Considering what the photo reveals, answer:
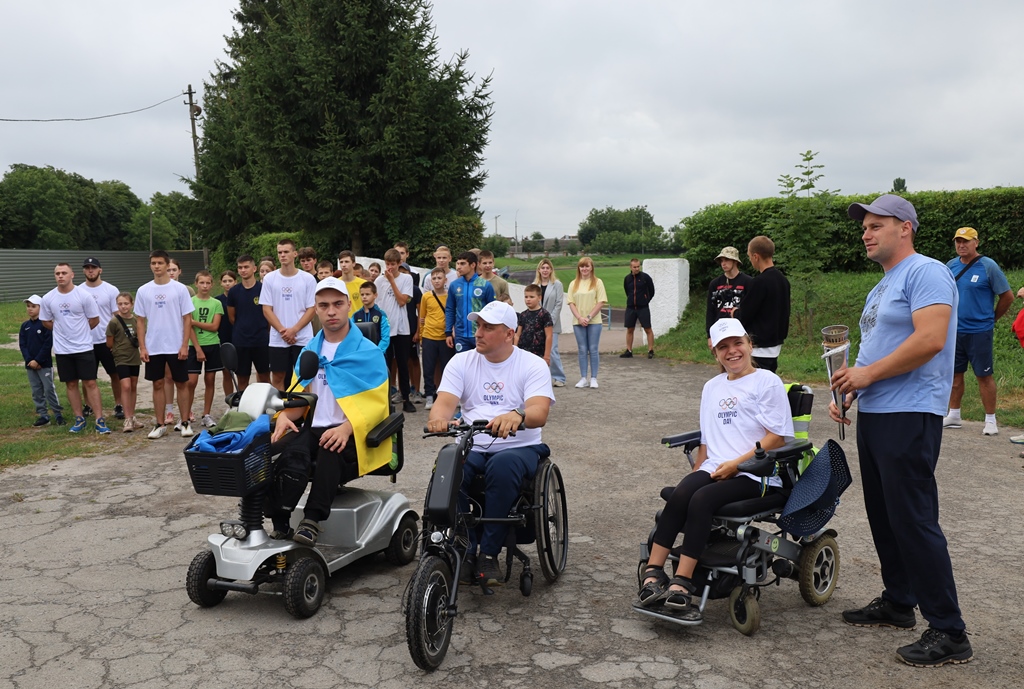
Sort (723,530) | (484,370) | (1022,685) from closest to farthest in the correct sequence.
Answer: (1022,685)
(723,530)
(484,370)

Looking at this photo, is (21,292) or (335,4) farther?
(21,292)

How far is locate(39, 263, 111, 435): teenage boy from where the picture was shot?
952 centimetres

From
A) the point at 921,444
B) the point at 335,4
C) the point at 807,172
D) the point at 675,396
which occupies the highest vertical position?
the point at 335,4

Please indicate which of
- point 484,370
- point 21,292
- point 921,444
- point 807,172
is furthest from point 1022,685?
point 21,292

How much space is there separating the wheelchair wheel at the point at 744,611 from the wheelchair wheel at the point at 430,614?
1.42 m

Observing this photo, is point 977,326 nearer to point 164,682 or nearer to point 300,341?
point 300,341

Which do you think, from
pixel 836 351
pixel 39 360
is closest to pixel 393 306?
pixel 39 360

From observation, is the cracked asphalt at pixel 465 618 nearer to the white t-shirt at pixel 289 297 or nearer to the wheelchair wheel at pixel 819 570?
the wheelchair wheel at pixel 819 570

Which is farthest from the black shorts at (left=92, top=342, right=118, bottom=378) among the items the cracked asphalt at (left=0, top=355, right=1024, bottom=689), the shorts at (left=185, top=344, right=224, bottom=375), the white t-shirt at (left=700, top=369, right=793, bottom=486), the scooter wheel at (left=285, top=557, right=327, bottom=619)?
the white t-shirt at (left=700, top=369, right=793, bottom=486)

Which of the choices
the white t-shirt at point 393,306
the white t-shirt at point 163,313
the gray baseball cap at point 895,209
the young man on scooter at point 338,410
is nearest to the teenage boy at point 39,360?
the white t-shirt at point 163,313

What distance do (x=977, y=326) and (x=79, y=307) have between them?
31.8ft

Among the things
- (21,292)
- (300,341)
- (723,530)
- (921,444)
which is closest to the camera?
(921,444)

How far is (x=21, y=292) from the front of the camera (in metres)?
36.7

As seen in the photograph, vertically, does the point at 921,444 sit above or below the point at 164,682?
above
